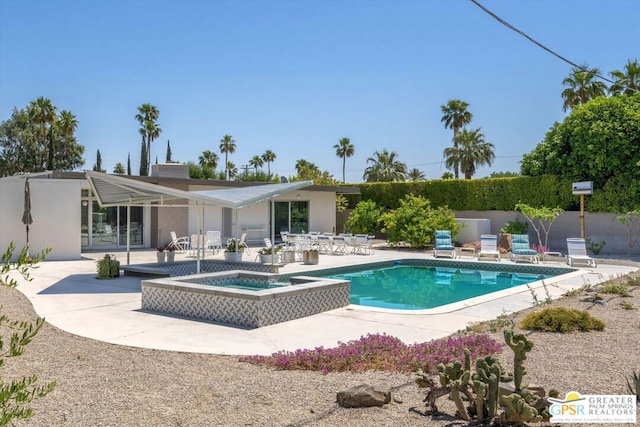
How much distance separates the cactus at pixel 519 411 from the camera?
151 inches

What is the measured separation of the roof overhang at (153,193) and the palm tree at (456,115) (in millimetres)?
33486

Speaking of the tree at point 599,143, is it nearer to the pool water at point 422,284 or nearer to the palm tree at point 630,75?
the palm tree at point 630,75

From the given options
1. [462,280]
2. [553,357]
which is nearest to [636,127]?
[462,280]

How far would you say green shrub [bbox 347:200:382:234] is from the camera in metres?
26.9

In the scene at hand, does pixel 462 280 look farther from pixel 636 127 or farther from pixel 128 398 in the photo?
pixel 128 398

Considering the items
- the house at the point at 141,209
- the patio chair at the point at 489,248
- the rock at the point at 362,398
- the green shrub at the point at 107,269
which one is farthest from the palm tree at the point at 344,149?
the rock at the point at 362,398

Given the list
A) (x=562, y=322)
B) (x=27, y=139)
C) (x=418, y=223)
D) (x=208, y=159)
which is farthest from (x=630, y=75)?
(x=208, y=159)

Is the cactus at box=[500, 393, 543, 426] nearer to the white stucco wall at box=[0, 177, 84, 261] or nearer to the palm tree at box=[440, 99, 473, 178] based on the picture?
the white stucco wall at box=[0, 177, 84, 261]

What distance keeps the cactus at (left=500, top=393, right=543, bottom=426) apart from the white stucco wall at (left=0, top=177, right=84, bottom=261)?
16.9m

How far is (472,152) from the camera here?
42344 mm

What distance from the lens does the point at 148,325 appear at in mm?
8219

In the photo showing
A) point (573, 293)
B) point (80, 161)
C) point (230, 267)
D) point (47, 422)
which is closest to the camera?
point (47, 422)

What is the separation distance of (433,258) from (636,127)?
9.93m

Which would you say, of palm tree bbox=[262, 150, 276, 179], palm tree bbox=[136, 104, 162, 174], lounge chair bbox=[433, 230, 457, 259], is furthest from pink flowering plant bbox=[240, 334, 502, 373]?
palm tree bbox=[262, 150, 276, 179]
